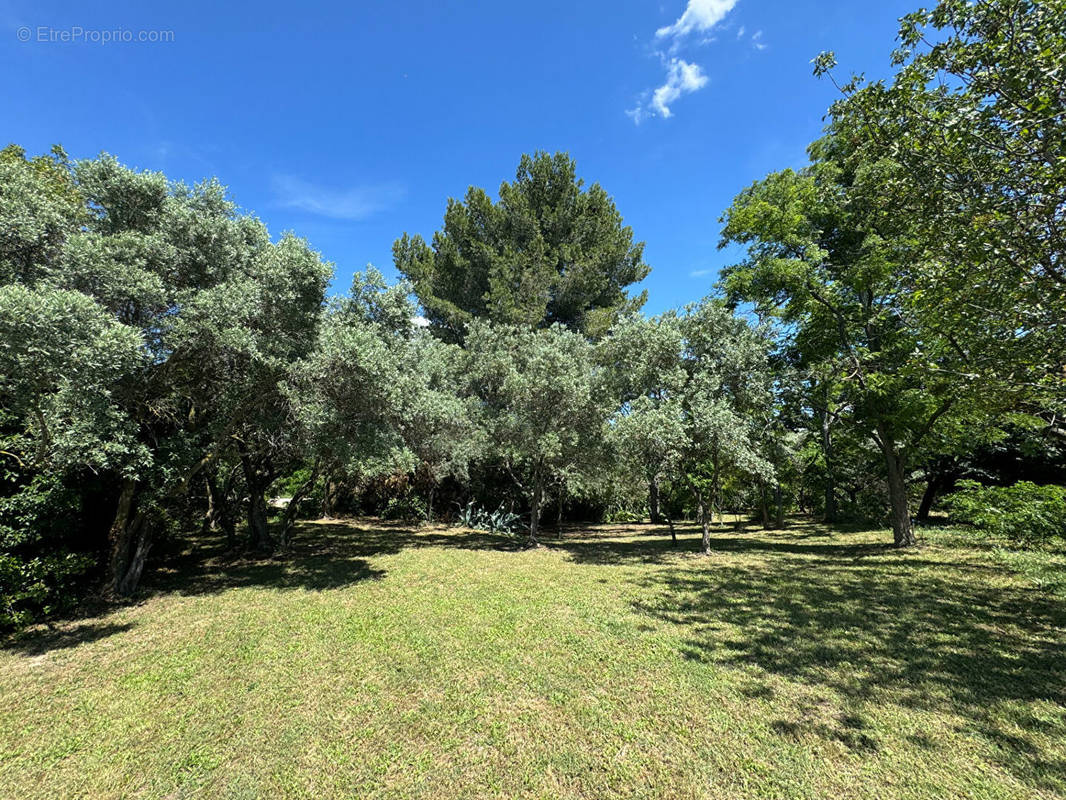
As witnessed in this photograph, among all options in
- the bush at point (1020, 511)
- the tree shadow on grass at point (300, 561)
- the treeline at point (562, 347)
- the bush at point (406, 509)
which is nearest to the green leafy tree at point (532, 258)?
the treeline at point (562, 347)

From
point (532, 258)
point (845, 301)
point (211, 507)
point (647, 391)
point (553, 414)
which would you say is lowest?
point (211, 507)

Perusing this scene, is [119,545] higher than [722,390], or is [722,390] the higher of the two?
[722,390]

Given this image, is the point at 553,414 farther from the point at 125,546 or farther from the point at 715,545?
the point at 125,546

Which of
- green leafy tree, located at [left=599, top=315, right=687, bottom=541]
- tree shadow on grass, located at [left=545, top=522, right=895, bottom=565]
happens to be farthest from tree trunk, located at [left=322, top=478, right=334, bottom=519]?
green leafy tree, located at [left=599, top=315, right=687, bottom=541]

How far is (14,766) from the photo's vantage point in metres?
3.68

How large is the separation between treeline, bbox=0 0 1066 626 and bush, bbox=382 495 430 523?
17.0 feet

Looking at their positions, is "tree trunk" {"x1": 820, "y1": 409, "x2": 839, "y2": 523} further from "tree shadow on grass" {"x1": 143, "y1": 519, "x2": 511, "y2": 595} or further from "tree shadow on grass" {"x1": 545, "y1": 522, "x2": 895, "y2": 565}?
"tree shadow on grass" {"x1": 143, "y1": 519, "x2": 511, "y2": 595}

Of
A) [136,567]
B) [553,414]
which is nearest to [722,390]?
[553,414]

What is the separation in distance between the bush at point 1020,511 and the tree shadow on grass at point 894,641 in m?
1.13

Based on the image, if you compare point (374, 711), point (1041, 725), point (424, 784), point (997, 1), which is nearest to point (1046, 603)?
point (1041, 725)

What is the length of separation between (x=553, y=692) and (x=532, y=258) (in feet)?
69.9

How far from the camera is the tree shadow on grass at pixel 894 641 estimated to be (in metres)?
3.97

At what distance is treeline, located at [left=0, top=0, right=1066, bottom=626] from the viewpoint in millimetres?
5578

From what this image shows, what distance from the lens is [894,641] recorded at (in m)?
5.91
